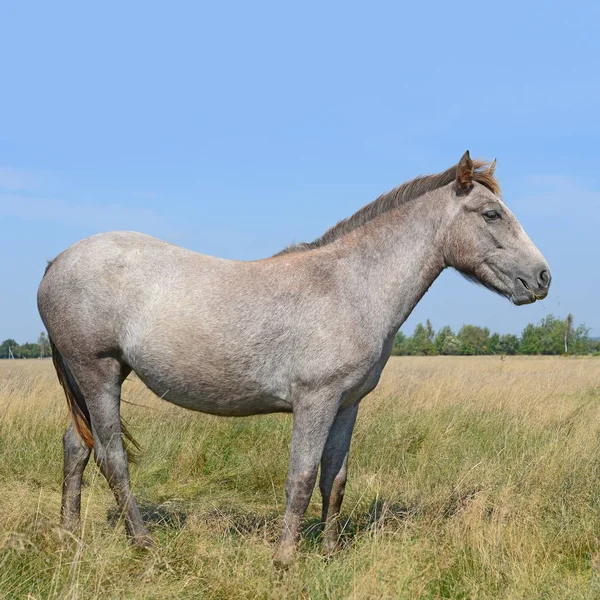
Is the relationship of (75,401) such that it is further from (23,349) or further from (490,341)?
(23,349)

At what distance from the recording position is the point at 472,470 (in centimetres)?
586

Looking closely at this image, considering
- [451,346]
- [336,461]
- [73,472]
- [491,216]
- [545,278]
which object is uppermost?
[451,346]

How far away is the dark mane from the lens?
4621 millimetres

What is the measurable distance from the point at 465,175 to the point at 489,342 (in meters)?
88.3

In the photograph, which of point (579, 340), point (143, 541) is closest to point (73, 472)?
point (143, 541)

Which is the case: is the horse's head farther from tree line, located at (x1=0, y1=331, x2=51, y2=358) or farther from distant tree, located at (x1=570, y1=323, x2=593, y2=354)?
tree line, located at (x1=0, y1=331, x2=51, y2=358)

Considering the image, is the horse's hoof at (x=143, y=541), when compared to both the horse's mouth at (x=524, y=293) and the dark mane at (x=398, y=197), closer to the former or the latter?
the dark mane at (x=398, y=197)

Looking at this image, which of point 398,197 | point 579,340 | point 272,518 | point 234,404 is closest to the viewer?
point 234,404

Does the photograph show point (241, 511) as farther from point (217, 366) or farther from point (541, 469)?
point (541, 469)

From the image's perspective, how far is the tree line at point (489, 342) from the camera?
78000 mm

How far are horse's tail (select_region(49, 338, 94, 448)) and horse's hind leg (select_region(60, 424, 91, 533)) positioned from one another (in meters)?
0.07

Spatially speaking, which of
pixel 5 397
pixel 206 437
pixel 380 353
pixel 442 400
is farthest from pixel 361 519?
pixel 5 397

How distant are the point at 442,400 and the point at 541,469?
3.94 metres

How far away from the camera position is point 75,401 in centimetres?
492
